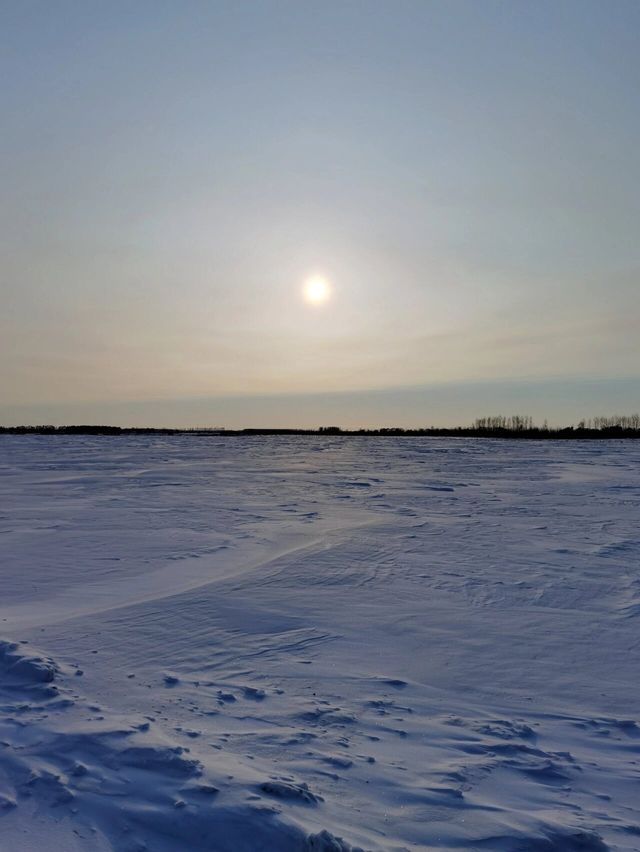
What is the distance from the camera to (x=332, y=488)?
1413 cm

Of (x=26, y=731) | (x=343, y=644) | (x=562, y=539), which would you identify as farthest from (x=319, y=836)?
(x=562, y=539)

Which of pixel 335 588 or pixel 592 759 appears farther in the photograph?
pixel 335 588

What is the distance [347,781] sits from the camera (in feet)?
8.28

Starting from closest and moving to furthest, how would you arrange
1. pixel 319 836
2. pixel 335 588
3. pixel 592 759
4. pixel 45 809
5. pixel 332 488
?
pixel 319 836, pixel 45 809, pixel 592 759, pixel 335 588, pixel 332 488

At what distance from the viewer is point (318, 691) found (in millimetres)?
3432

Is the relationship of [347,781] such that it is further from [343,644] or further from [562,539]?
[562,539]

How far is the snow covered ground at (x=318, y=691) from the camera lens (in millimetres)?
2291

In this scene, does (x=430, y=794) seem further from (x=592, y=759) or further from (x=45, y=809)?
(x=45, y=809)

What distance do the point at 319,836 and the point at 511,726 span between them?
4.39 ft

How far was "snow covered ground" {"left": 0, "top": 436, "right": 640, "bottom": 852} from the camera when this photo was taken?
2.29 m

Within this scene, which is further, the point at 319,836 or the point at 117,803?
the point at 117,803

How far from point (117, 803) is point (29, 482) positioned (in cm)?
1347

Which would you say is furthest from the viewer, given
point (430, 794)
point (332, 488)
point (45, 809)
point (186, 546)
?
point (332, 488)

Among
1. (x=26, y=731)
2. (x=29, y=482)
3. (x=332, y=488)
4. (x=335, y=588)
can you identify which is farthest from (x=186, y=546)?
(x=29, y=482)
